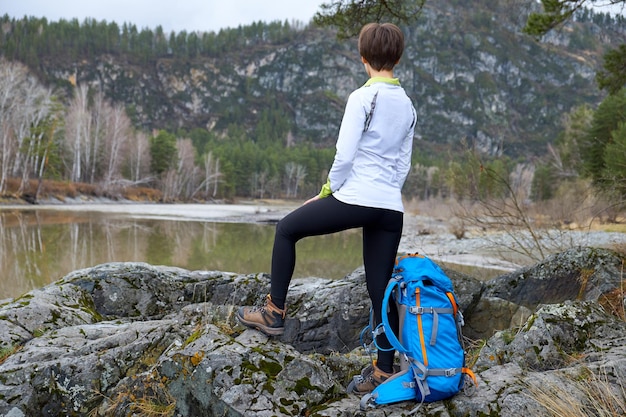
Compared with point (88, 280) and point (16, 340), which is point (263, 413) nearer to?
point (16, 340)

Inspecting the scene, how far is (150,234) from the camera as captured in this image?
21266 mm

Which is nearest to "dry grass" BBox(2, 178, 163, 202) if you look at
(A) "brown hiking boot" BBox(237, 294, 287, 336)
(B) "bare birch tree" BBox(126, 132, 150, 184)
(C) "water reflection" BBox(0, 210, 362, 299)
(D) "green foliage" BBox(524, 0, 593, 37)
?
(B) "bare birch tree" BBox(126, 132, 150, 184)

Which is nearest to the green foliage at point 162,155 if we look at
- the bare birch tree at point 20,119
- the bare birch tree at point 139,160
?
the bare birch tree at point 139,160

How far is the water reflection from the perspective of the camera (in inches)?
476

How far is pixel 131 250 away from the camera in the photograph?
15867 mm

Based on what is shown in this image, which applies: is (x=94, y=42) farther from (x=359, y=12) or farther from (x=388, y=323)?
(x=388, y=323)

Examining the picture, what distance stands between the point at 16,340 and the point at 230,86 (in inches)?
7472

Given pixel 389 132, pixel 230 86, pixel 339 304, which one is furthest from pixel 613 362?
pixel 230 86

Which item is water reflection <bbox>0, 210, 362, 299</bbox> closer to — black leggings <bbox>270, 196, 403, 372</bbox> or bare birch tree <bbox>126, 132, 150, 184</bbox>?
black leggings <bbox>270, 196, 403, 372</bbox>

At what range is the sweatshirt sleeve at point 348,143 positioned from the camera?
253cm

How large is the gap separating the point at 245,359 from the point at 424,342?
1.01 metres

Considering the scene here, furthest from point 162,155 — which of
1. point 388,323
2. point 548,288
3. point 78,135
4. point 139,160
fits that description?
point 388,323

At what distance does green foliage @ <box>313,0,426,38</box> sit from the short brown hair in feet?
14.5

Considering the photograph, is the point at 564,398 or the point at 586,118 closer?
the point at 564,398
